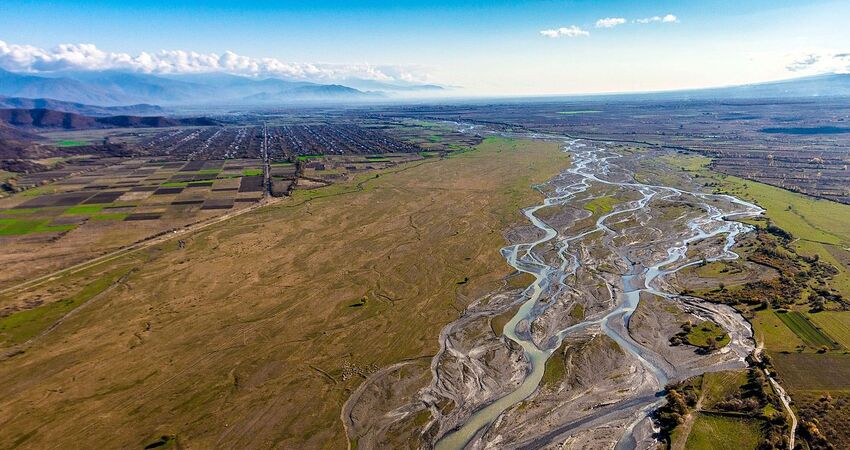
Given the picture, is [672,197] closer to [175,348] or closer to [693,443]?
[693,443]

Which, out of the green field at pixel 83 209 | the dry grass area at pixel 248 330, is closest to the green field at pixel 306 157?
the green field at pixel 83 209

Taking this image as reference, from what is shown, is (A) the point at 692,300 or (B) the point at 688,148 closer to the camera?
(A) the point at 692,300

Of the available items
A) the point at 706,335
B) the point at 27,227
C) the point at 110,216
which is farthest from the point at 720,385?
the point at 27,227

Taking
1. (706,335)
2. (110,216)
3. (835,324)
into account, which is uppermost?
(110,216)

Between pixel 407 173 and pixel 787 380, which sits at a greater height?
pixel 407 173

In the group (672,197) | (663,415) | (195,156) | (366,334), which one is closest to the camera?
(663,415)

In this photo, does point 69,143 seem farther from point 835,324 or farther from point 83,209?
point 835,324

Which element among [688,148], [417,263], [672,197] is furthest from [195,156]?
[688,148]
